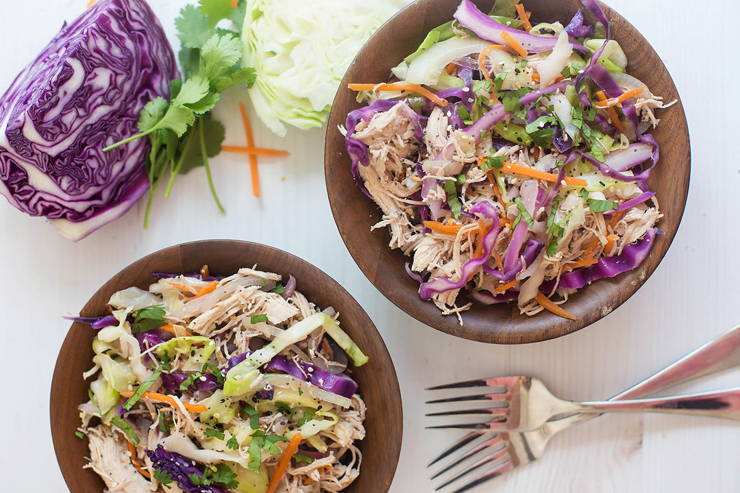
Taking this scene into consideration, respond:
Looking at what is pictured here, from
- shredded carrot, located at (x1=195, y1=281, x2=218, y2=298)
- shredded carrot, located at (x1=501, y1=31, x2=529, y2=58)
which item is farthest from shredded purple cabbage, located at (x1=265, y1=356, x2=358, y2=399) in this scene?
shredded carrot, located at (x1=501, y1=31, x2=529, y2=58)

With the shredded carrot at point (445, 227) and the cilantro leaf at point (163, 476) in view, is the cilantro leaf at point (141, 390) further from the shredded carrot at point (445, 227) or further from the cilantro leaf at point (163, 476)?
the shredded carrot at point (445, 227)

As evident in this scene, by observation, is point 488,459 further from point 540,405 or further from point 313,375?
point 313,375

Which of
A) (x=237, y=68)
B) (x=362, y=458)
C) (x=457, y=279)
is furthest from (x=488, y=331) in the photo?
(x=237, y=68)

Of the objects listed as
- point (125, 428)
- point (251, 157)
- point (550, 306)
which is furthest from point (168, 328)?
point (550, 306)

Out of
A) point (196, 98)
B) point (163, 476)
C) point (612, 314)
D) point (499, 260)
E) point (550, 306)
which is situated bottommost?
point (163, 476)

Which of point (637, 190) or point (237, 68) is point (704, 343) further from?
point (237, 68)
